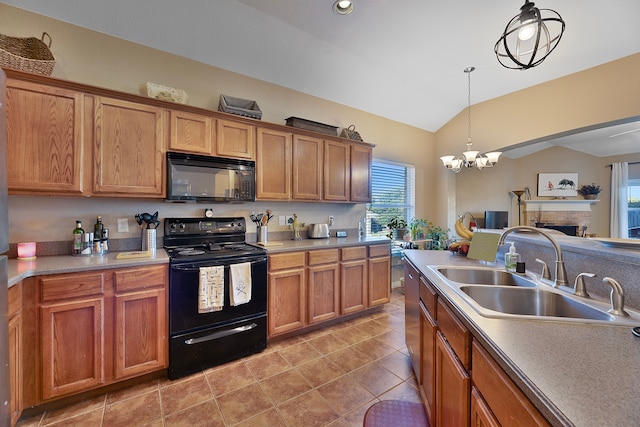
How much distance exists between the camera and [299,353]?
2496mm

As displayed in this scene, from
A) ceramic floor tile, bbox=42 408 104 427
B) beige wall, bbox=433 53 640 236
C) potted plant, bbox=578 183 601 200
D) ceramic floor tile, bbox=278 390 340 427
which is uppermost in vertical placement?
beige wall, bbox=433 53 640 236

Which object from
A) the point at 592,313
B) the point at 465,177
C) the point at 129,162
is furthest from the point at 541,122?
the point at 129,162

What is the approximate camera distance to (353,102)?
3.87 meters

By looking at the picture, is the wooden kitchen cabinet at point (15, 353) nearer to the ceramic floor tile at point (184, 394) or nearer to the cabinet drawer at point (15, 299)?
the cabinet drawer at point (15, 299)

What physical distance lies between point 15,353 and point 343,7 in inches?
135

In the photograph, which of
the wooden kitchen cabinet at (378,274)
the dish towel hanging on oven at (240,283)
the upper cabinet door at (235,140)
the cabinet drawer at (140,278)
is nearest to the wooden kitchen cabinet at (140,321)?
the cabinet drawer at (140,278)

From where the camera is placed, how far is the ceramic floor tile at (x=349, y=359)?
229cm

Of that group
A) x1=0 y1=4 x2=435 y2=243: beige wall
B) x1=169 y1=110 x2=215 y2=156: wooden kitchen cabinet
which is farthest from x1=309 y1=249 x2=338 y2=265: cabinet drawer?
x1=169 y1=110 x2=215 y2=156: wooden kitchen cabinet

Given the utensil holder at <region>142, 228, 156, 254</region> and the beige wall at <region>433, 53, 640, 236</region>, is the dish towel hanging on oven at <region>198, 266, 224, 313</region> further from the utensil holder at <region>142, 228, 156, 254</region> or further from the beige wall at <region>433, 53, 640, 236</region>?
the beige wall at <region>433, 53, 640, 236</region>

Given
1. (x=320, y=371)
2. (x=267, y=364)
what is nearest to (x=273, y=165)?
(x=267, y=364)

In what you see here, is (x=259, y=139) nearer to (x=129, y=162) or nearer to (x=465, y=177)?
(x=129, y=162)

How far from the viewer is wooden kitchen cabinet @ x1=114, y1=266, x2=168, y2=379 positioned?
1.89 metres

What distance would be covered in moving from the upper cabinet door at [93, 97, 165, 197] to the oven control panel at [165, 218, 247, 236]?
0.38 meters

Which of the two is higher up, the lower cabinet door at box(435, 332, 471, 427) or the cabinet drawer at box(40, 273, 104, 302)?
the cabinet drawer at box(40, 273, 104, 302)
